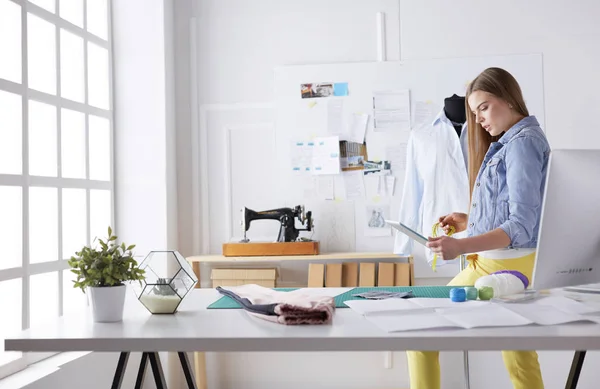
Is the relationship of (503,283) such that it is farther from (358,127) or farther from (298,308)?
(358,127)

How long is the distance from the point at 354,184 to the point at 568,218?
7.55 feet

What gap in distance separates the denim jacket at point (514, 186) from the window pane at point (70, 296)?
2.02 m

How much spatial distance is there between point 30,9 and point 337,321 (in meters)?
2.18

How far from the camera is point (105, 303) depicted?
1.72 meters

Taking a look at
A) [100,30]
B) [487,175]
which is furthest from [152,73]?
[487,175]

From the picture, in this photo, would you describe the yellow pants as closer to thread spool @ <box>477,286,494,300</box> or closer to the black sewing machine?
thread spool @ <box>477,286,494,300</box>

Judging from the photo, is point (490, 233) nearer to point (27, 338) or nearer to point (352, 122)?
point (27, 338)

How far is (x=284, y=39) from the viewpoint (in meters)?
4.02

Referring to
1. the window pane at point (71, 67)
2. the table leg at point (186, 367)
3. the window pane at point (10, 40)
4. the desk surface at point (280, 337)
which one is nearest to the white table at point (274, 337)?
the desk surface at point (280, 337)

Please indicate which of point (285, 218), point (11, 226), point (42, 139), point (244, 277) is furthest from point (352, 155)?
point (11, 226)

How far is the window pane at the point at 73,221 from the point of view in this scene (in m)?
3.31

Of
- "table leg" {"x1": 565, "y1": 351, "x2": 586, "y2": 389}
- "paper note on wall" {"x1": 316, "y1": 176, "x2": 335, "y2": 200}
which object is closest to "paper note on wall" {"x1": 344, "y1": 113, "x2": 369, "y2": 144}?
"paper note on wall" {"x1": 316, "y1": 176, "x2": 335, "y2": 200}

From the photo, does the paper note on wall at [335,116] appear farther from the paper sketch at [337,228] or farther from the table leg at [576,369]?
the table leg at [576,369]

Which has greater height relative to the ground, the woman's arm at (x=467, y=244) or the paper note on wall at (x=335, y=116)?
the paper note on wall at (x=335, y=116)
